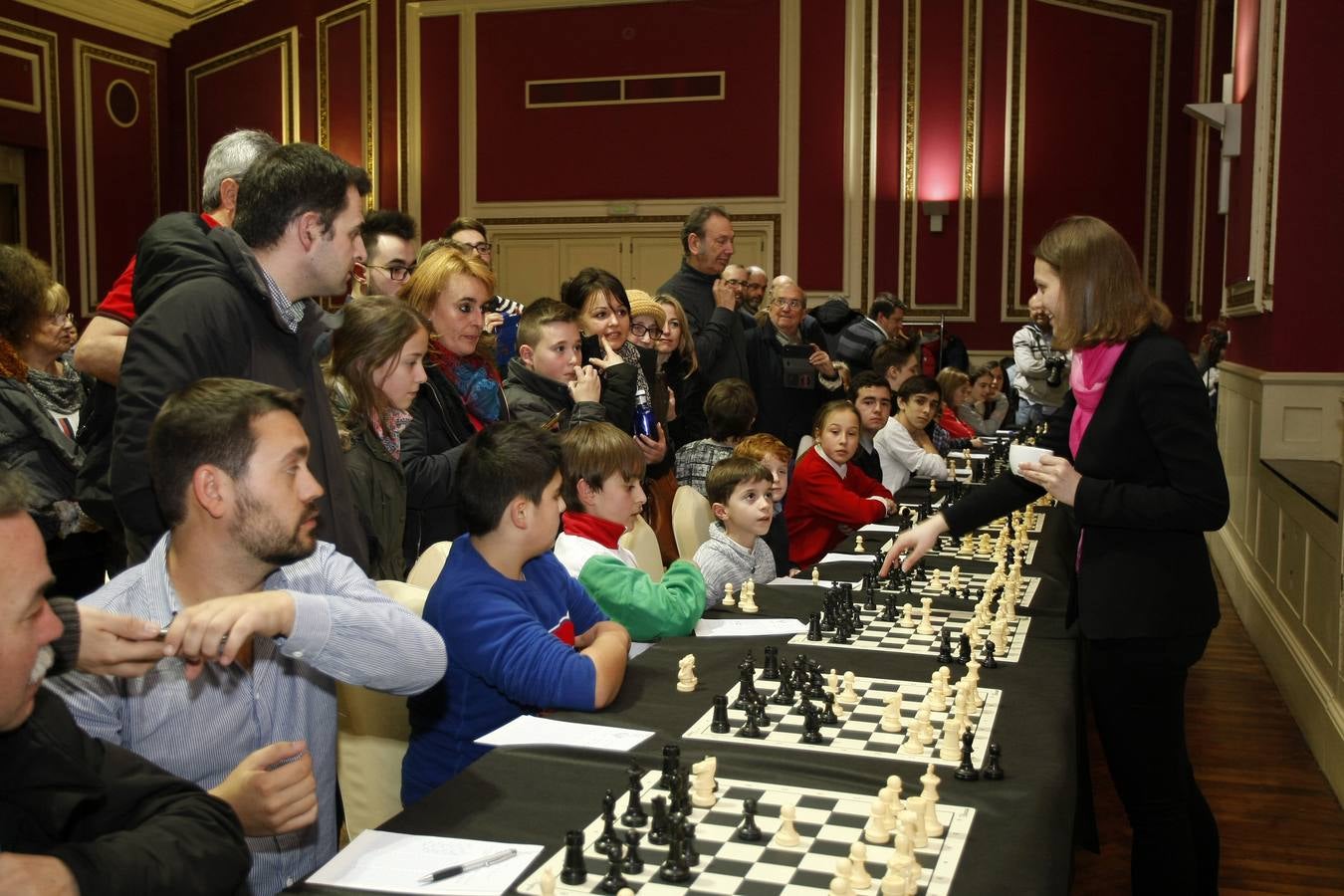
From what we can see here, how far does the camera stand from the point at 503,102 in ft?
→ 39.3

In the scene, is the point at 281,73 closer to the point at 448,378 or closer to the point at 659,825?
the point at 448,378

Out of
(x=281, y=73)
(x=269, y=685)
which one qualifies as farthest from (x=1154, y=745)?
(x=281, y=73)

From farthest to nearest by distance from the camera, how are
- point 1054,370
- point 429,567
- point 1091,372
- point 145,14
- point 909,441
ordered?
point 145,14
point 1054,370
point 909,441
point 429,567
point 1091,372

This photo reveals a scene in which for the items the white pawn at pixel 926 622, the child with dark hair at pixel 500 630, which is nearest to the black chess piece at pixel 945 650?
the white pawn at pixel 926 622

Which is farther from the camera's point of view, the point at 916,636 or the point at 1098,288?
the point at 916,636

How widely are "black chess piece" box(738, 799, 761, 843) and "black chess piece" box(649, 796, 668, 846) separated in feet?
0.33

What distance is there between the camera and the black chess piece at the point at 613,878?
148 cm

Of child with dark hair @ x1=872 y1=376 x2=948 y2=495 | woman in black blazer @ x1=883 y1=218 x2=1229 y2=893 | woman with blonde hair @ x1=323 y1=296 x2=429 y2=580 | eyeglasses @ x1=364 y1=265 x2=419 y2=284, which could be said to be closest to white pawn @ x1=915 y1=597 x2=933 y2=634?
woman in black blazer @ x1=883 y1=218 x2=1229 y2=893

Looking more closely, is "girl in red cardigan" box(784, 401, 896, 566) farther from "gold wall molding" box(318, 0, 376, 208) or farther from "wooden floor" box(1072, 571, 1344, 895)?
"gold wall molding" box(318, 0, 376, 208)

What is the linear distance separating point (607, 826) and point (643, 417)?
2735mm

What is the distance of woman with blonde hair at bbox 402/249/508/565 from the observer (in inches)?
129

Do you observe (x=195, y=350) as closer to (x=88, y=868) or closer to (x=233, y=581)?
(x=233, y=581)

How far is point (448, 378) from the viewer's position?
3420mm

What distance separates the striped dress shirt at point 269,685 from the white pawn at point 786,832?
61cm
